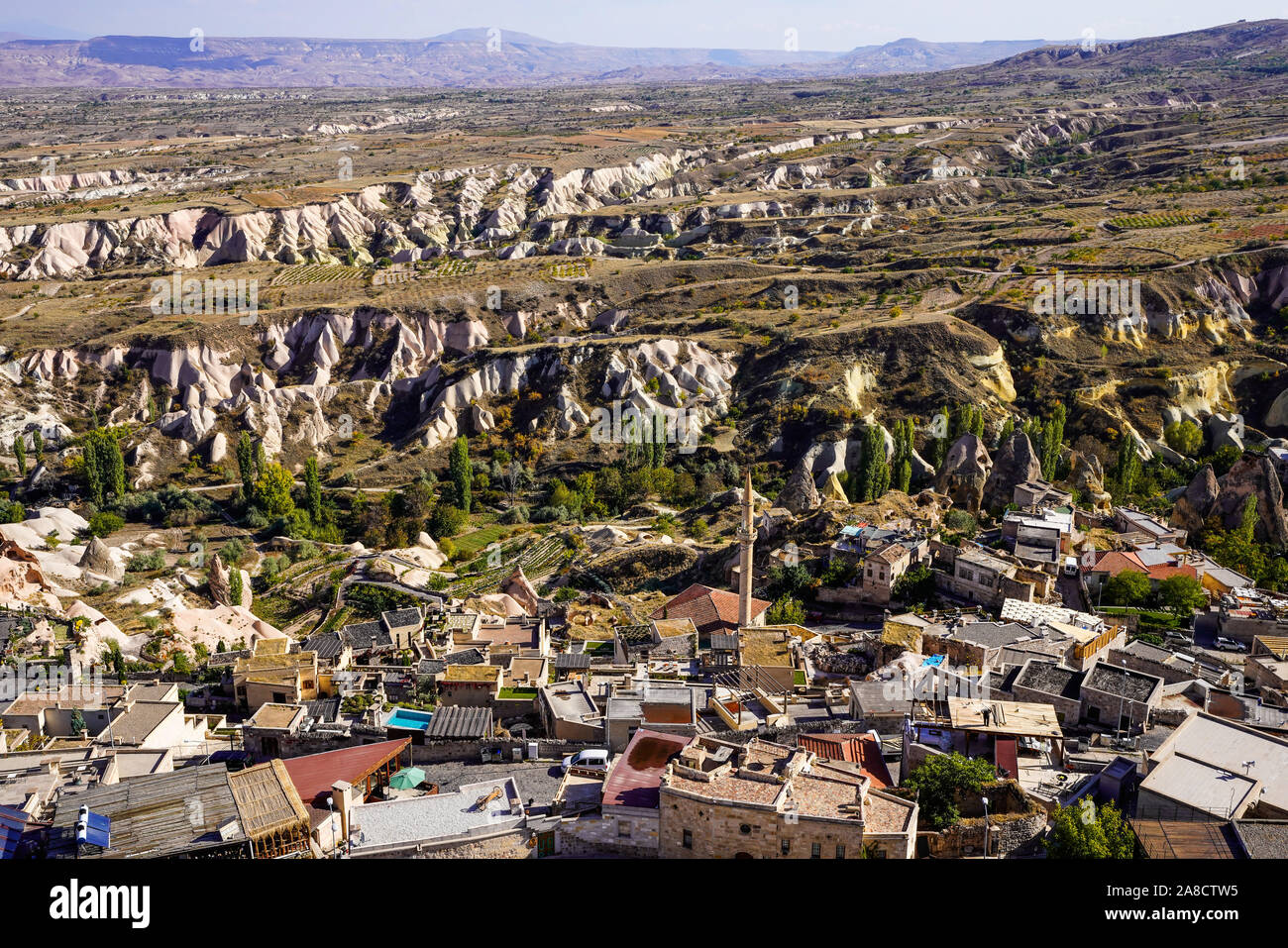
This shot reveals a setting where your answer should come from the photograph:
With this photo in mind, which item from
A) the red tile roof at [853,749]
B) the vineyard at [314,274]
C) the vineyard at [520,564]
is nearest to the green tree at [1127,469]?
the vineyard at [520,564]

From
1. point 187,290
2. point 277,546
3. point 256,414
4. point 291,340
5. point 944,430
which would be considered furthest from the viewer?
point 187,290

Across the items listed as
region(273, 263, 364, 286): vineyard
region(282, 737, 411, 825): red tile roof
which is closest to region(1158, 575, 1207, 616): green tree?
region(282, 737, 411, 825): red tile roof

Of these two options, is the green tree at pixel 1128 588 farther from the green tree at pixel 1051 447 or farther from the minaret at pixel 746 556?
the green tree at pixel 1051 447

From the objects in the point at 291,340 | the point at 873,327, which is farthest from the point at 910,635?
the point at 291,340

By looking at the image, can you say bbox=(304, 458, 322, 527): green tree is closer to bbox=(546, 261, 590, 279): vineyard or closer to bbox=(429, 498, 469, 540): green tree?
bbox=(429, 498, 469, 540): green tree

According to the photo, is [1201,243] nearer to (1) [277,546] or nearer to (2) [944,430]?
(2) [944,430]

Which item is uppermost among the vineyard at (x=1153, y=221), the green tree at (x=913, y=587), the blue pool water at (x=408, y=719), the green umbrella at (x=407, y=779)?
the vineyard at (x=1153, y=221)
